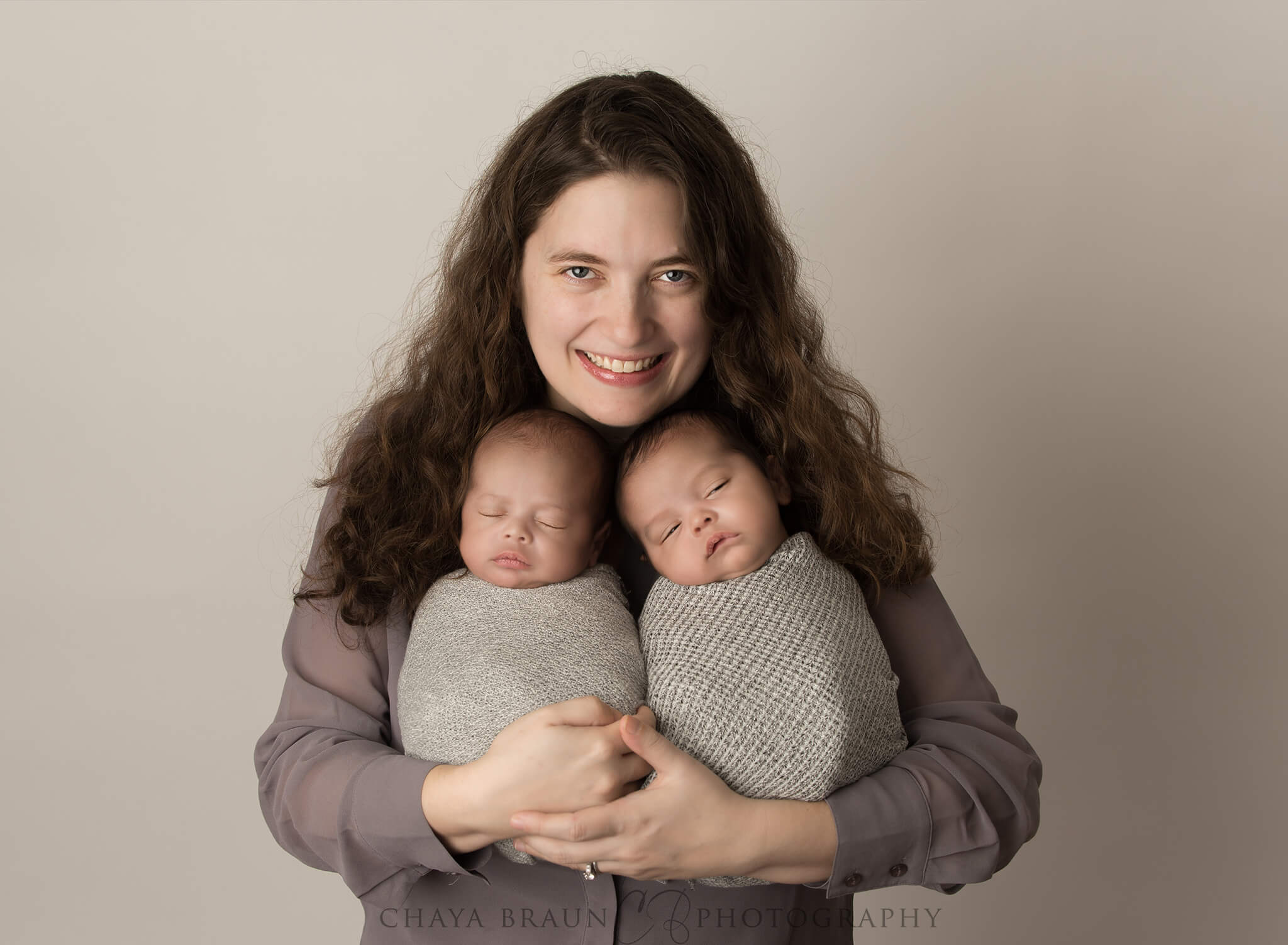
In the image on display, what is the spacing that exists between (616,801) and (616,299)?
0.73 meters

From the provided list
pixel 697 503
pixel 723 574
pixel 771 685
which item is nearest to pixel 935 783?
pixel 771 685

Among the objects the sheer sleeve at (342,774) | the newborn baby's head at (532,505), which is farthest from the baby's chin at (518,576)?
the sheer sleeve at (342,774)

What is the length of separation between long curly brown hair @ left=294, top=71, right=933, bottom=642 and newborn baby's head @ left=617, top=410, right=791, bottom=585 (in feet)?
0.44

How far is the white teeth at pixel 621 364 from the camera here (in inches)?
72.6

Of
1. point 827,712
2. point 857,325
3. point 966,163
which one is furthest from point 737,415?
point 966,163

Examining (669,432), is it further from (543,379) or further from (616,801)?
(616,801)

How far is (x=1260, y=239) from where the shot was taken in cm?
277

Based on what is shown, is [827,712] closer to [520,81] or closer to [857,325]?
[857,325]

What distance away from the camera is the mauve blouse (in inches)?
64.1

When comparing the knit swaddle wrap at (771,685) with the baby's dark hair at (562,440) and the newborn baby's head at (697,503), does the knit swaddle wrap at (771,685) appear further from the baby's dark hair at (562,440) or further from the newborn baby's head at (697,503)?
the baby's dark hair at (562,440)

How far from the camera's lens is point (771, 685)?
5.21 feet

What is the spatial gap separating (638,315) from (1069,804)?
2007 millimetres

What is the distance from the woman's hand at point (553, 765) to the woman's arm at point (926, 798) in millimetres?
223

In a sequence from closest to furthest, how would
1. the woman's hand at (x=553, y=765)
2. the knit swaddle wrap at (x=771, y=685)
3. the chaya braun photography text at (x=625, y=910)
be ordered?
the woman's hand at (x=553, y=765) → the knit swaddle wrap at (x=771, y=685) → the chaya braun photography text at (x=625, y=910)
